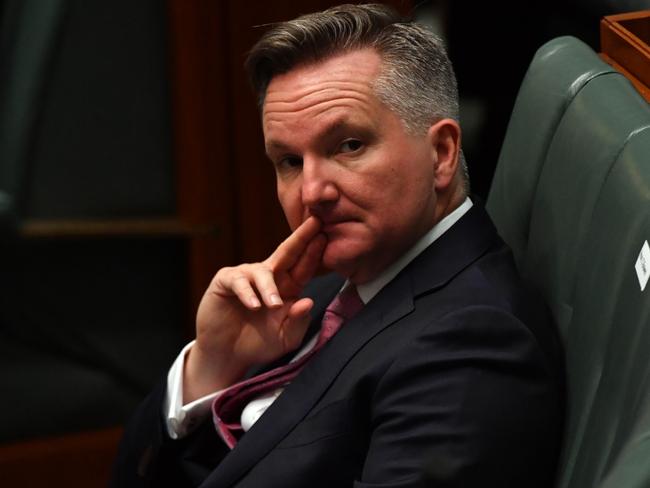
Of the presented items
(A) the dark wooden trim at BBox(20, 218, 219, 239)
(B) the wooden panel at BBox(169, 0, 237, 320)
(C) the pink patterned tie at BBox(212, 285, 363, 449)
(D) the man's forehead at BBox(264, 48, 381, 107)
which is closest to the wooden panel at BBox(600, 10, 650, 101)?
(D) the man's forehead at BBox(264, 48, 381, 107)

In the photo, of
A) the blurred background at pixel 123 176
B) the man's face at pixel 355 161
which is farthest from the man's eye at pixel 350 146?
the blurred background at pixel 123 176

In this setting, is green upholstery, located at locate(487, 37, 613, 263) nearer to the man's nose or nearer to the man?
the man

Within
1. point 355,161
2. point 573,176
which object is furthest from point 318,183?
point 573,176

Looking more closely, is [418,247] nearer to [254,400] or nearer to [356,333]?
[356,333]

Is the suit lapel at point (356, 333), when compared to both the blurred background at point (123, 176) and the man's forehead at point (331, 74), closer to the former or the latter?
the man's forehead at point (331, 74)

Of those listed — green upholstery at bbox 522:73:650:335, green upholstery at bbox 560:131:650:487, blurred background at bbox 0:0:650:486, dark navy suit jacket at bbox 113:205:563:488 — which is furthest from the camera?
blurred background at bbox 0:0:650:486

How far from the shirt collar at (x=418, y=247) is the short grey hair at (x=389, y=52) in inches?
4.1

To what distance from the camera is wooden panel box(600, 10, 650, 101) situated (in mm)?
1528

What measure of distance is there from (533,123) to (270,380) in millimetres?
433

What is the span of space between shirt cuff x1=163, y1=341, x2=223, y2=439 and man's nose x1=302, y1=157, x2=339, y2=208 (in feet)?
1.07

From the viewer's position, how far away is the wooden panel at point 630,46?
5.01 ft

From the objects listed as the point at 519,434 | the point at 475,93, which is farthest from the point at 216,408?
the point at 475,93

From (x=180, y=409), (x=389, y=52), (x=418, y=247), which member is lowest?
(x=180, y=409)

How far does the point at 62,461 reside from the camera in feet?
8.57
